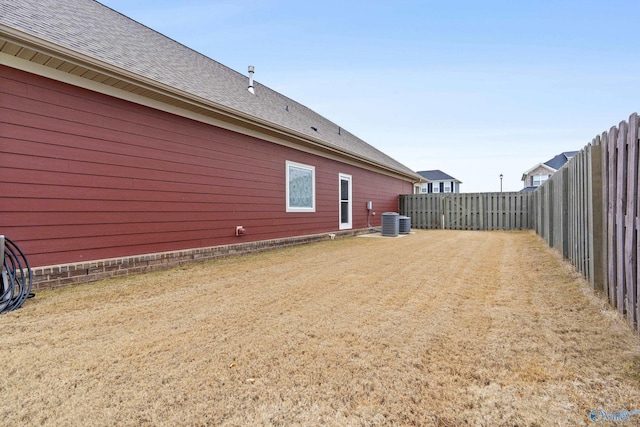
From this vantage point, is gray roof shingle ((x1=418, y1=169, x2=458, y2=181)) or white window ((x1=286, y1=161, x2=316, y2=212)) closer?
white window ((x1=286, y1=161, x2=316, y2=212))

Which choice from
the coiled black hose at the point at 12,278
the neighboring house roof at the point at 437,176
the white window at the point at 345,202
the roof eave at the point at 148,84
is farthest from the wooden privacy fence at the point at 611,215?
the neighboring house roof at the point at 437,176

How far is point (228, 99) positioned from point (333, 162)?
14.1 feet

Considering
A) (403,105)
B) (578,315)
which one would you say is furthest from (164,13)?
(578,315)

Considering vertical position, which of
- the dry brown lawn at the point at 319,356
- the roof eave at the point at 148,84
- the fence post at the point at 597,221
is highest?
the roof eave at the point at 148,84

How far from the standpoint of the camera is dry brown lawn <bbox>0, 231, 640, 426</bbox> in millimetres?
1439

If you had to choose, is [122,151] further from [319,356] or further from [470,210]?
[470,210]

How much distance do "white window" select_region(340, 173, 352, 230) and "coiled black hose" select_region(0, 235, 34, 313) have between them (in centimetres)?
810

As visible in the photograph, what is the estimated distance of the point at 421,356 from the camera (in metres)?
1.95

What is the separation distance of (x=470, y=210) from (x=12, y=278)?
1440cm

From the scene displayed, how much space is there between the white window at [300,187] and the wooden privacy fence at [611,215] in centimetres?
572

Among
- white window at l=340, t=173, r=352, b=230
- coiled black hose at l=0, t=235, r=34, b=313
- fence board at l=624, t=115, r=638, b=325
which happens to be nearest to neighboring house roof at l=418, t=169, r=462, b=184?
white window at l=340, t=173, r=352, b=230

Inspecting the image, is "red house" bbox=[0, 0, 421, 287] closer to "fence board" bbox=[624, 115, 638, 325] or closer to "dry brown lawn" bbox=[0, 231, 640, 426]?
"dry brown lawn" bbox=[0, 231, 640, 426]

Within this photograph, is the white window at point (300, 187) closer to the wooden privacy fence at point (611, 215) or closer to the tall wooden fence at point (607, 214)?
the tall wooden fence at point (607, 214)

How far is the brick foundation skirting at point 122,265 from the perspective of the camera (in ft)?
12.3
